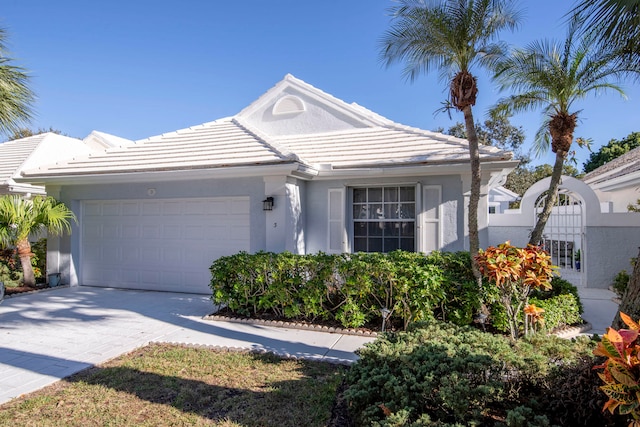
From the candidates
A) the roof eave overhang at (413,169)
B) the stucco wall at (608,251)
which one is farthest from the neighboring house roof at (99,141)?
the stucco wall at (608,251)

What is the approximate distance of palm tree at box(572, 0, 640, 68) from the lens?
336 centimetres

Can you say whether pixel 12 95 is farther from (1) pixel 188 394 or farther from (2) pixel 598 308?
(2) pixel 598 308

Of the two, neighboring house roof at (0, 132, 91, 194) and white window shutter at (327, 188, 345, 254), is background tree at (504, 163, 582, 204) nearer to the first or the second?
white window shutter at (327, 188, 345, 254)

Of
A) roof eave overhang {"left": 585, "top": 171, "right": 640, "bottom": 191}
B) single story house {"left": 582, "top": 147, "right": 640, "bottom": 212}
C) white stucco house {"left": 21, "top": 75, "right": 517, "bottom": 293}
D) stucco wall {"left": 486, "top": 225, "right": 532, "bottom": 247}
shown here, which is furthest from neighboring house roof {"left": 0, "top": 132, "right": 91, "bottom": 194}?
single story house {"left": 582, "top": 147, "right": 640, "bottom": 212}

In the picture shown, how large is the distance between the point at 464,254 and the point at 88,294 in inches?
379

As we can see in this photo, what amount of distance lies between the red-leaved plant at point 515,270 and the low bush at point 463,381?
1155 millimetres

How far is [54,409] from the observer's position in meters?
3.94

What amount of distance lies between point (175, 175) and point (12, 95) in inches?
138

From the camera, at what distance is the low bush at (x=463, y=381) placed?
9.59 ft

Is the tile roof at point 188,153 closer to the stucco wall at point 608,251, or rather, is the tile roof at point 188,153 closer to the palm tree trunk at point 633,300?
the palm tree trunk at point 633,300

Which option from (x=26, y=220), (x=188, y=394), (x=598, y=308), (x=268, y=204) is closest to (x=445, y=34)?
(x=268, y=204)

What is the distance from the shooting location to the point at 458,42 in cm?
658

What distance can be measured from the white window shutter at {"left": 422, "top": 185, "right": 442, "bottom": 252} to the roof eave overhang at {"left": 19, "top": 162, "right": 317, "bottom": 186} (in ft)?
9.49

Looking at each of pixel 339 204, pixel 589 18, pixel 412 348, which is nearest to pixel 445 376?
pixel 412 348
